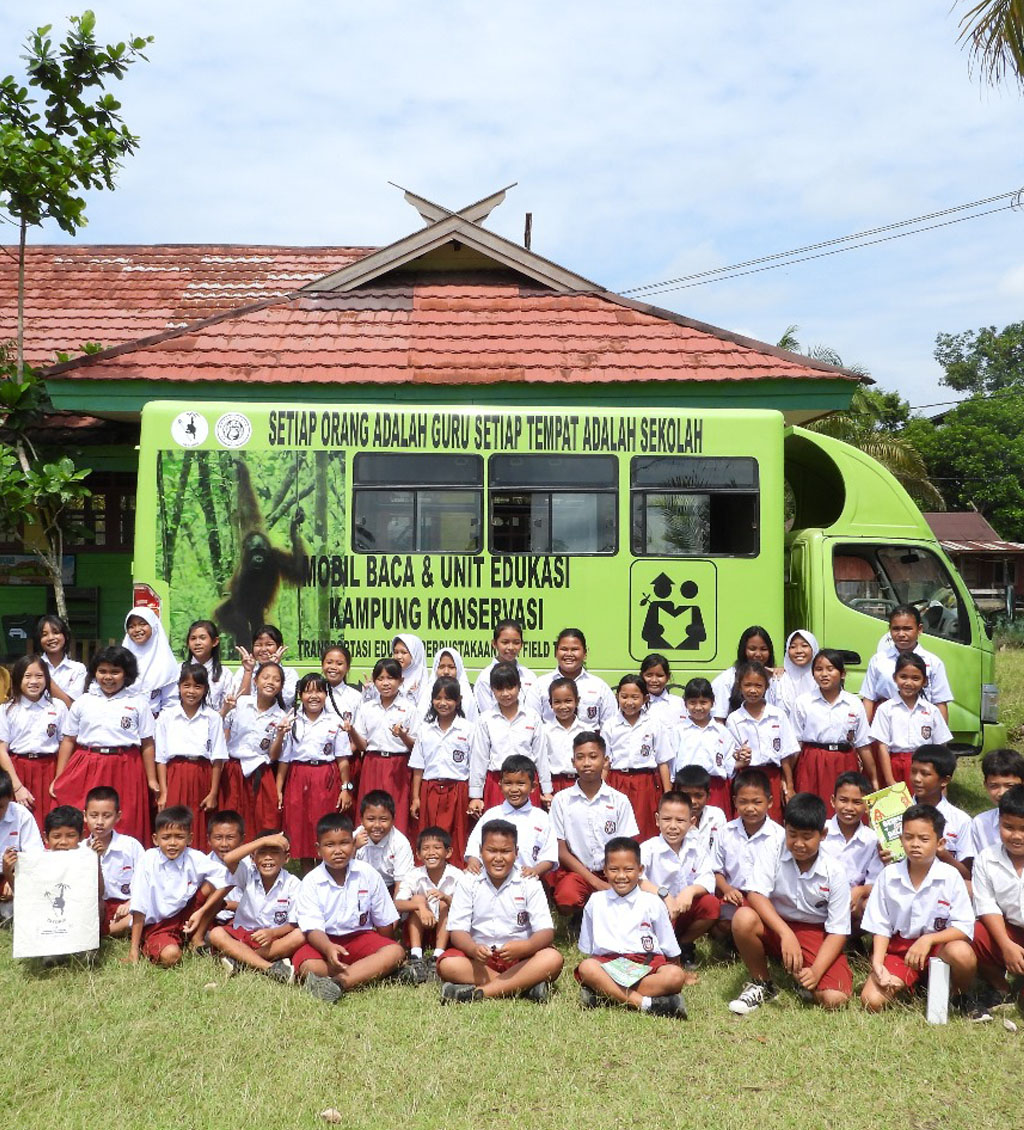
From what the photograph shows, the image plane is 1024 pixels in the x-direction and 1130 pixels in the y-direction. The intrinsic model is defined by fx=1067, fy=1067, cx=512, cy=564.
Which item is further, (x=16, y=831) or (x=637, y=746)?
(x=637, y=746)

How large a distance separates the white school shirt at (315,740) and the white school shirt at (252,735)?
0.34 feet

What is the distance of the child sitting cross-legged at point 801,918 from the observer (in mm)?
4562

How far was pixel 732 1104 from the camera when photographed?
3.64 m

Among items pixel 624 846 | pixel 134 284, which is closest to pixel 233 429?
pixel 624 846

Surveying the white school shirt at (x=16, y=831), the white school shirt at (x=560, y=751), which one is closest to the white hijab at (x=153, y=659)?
the white school shirt at (x=16, y=831)

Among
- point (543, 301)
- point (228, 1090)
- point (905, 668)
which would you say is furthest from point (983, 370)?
point (228, 1090)

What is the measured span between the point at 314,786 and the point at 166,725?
90 cm

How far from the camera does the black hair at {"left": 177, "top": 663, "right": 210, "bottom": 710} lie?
5.89 metres

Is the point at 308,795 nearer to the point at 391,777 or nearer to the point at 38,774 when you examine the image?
the point at 391,777

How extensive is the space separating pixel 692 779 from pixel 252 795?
101 inches

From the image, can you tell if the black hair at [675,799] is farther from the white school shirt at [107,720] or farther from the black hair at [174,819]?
the white school shirt at [107,720]

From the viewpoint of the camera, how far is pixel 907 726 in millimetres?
6164

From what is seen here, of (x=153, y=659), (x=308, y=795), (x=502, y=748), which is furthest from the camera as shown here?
(x=153, y=659)

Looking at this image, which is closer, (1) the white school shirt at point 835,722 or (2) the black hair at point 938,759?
(2) the black hair at point 938,759
